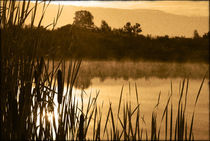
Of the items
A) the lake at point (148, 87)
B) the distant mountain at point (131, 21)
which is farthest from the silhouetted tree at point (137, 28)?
the lake at point (148, 87)

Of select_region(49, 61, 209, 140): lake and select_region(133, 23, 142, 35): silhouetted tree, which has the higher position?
select_region(133, 23, 142, 35): silhouetted tree

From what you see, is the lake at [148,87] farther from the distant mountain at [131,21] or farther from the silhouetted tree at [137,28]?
the silhouetted tree at [137,28]

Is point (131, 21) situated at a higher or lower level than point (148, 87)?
higher

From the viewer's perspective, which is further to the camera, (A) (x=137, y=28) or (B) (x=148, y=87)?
(B) (x=148, y=87)

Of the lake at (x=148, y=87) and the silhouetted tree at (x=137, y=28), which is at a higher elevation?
the silhouetted tree at (x=137, y=28)

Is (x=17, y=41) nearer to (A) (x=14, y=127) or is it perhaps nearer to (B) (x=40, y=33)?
(B) (x=40, y=33)

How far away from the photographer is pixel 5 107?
4.61 ft

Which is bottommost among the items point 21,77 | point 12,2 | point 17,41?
point 21,77

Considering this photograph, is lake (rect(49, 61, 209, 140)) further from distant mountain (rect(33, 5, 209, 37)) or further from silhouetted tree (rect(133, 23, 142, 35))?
silhouetted tree (rect(133, 23, 142, 35))

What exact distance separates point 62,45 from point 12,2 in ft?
0.92

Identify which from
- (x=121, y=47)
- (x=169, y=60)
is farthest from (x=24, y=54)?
(x=169, y=60)

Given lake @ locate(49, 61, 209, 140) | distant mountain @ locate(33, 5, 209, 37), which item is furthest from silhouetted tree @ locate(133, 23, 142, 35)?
lake @ locate(49, 61, 209, 140)

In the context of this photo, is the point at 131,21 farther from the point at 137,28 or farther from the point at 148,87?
the point at 148,87

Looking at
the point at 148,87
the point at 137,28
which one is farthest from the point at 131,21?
the point at 148,87
